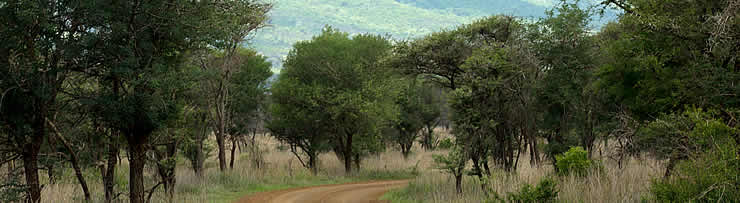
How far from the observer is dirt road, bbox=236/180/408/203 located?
18.9 metres

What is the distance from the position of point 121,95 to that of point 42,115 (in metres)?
1.61

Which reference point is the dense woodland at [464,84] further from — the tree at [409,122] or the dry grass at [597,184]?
the tree at [409,122]

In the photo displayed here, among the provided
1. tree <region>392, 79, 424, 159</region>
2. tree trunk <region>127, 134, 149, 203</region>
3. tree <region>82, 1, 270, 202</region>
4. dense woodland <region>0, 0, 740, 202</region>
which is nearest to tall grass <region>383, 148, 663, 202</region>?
dense woodland <region>0, 0, 740, 202</region>

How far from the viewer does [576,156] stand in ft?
41.1

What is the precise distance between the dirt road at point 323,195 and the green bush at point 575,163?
8137 millimetres

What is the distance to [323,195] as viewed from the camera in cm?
2059

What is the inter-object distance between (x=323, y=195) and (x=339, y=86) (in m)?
8.76

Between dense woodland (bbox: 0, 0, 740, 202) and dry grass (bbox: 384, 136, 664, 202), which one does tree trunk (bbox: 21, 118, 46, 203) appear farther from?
dry grass (bbox: 384, 136, 664, 202)

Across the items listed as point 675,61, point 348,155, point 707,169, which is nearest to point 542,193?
point 707,169

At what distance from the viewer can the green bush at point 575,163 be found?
1227 cm

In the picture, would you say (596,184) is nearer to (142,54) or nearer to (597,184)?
(597,184)

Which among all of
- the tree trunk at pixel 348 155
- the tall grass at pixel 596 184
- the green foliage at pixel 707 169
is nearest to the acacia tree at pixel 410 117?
the tree trunk at pixel 348 155

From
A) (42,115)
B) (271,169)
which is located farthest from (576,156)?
(271,169)

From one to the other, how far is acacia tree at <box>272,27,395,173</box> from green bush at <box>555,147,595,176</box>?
15.0 metres
